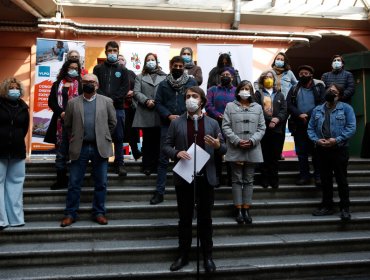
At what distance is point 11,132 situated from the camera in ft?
15.2

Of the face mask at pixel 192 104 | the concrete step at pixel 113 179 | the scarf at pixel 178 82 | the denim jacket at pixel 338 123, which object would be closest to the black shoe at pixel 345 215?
the denim jacket at pixel 338 123

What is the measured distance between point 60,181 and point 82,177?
954 millimetres

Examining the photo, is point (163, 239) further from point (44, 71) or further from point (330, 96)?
point (44, 71)

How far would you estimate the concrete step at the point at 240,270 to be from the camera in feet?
13.1

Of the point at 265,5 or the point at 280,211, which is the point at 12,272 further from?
the point at 265,5

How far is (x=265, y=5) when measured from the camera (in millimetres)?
9633

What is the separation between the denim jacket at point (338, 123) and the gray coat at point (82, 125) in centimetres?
287

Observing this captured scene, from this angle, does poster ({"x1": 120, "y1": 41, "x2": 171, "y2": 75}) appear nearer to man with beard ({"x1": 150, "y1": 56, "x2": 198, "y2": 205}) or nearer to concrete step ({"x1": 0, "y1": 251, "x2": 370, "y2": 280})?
man with beard ({"x1": 150, "y1": 56, "x2": 198, "y2": 205})

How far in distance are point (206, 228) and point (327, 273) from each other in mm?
1626

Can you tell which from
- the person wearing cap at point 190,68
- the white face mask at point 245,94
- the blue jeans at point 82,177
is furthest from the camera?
the person wearing cap at point 190,68

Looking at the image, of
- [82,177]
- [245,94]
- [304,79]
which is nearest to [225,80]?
[245,94]

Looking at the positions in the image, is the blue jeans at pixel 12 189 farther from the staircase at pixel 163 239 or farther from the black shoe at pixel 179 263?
the black shoe at pixel 179 263

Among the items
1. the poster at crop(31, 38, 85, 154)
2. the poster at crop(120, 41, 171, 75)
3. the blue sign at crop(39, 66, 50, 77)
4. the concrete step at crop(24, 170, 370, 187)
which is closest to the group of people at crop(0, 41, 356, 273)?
the concrete step at crop(24, 170, 370, 187)

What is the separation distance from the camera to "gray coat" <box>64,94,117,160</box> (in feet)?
15.2
